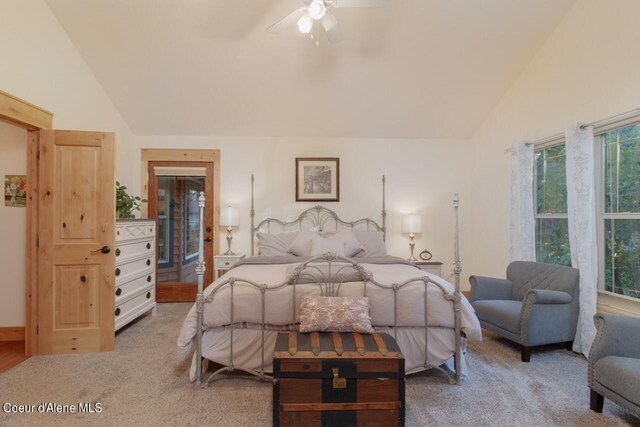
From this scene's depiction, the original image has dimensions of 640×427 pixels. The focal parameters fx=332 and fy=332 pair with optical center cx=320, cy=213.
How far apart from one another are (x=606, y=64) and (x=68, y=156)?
5.08 m

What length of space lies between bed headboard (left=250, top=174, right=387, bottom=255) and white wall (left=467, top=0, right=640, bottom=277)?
1515 mm

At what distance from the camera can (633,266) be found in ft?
9.80

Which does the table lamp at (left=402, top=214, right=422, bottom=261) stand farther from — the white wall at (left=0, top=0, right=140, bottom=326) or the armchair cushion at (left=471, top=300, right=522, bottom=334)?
the white wall at (left=0, top=0, right=140, bottom=326)

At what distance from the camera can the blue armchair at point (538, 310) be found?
2994mm

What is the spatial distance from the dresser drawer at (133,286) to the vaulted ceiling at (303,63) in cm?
215

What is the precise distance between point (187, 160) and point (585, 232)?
496cm

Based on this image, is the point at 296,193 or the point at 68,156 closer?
the point at 68,156

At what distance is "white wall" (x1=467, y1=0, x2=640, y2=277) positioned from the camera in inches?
115

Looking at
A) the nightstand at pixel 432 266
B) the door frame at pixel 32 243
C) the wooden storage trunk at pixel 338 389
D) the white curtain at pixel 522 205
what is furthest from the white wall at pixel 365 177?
the wooden storage trunk at pixel 338 389

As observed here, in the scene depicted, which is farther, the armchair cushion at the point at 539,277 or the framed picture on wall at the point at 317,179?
the framed picture on wall at the point at 317,179

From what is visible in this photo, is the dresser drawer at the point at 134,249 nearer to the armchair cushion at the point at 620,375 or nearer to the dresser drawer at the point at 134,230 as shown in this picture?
the dresser drawer at the point at 134,230

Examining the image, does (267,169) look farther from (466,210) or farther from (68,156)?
(466,210)

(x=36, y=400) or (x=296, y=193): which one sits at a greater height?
(x=296, y=193)

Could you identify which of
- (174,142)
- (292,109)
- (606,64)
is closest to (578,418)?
(606,64)
